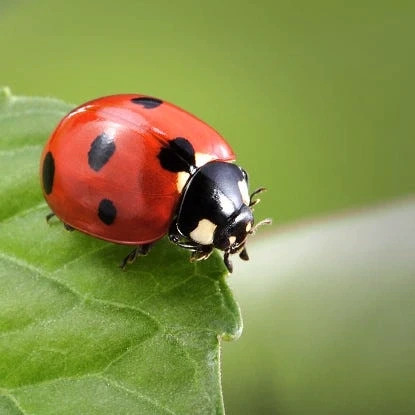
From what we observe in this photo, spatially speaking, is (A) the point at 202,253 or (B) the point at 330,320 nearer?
(A) the point at 202,253

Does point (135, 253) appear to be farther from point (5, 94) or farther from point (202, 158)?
point (5, 94)

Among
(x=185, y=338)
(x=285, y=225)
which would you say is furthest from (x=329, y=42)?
(x=185, y=338)

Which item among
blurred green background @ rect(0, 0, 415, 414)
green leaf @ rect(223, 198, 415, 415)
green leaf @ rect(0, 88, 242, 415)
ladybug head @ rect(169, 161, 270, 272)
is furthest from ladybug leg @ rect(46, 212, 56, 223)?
blurred green background @ rect(0, 0, 415, 414)

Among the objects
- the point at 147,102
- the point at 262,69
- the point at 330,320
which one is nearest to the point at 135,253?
the point at 147,102

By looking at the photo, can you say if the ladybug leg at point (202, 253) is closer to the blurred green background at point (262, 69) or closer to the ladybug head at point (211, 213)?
the ladybug head at point (211, 213)

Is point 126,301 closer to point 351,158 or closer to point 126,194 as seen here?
point 126,194

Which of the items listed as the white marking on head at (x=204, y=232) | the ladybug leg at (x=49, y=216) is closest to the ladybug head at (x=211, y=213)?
the white marking on head at (x=204, y=232)

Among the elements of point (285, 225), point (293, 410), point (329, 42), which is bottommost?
point (293, 410)
